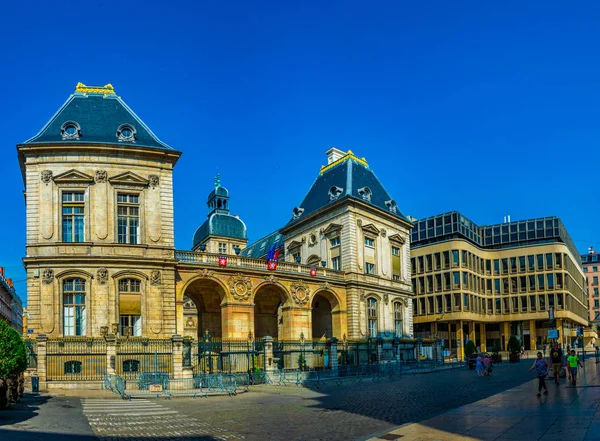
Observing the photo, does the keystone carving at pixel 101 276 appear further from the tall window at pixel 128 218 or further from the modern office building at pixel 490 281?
the modern office building at pixel 490 281

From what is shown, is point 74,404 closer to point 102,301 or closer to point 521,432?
point 102,301

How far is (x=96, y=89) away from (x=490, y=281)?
212 ft

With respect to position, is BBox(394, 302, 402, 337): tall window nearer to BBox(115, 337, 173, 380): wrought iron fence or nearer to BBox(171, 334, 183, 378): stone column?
BBox(115, 337, 173, 380): wrought iron fence

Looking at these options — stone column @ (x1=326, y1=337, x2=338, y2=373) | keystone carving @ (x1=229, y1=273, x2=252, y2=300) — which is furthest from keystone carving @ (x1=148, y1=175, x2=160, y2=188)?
stone column @ (x1=326, y1=337, x2=338, y2=373)

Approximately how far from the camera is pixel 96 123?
41438 mm

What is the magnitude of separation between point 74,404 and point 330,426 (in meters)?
12.6

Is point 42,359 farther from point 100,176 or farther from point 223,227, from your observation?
point 223,227

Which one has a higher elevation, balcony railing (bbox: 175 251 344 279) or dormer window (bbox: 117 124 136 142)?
dormer window (bbox: 117 124 136 142)

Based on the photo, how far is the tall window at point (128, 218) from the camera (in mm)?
39750

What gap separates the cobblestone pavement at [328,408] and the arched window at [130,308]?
32.5ft

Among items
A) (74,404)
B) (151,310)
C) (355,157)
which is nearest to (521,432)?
(74,404)

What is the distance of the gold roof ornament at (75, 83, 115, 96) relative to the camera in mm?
43781

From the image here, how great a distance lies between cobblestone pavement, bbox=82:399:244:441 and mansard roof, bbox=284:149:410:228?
32284 mm

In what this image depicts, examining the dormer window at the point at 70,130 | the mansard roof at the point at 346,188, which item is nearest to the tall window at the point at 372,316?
the mansard roof at the point at 346,188
